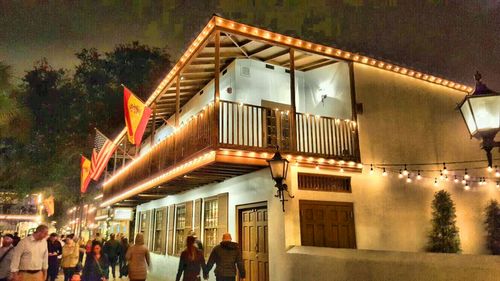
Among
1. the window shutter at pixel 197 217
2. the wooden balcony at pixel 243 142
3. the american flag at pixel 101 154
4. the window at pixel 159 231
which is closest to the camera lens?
the wooden balcony at pixel 243 142

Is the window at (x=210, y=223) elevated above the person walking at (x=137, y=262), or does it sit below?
above

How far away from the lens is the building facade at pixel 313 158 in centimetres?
941

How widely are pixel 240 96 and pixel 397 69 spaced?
17.3ft

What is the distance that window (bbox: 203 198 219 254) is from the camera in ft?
41.0

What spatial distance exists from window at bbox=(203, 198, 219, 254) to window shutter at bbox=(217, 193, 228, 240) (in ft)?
1.10

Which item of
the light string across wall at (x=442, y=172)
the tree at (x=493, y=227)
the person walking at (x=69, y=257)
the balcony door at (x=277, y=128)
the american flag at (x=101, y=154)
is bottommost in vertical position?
the person walking at (x=69, y=257)

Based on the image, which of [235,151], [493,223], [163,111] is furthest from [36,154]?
[493,223]

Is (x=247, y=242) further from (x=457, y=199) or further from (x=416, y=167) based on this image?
(x=457, y=199)

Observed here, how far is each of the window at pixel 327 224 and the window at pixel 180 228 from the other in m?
6.72

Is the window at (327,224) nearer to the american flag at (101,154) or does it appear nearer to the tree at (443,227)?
the tree at (443,227)

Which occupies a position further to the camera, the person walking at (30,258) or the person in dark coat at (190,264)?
the person walking at (30,258)

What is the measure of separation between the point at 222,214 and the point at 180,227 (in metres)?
4.29

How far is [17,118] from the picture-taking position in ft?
60.8

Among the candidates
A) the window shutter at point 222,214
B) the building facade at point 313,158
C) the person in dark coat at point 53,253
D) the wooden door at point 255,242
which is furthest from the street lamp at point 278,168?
the person in dark coat at point 53,253
